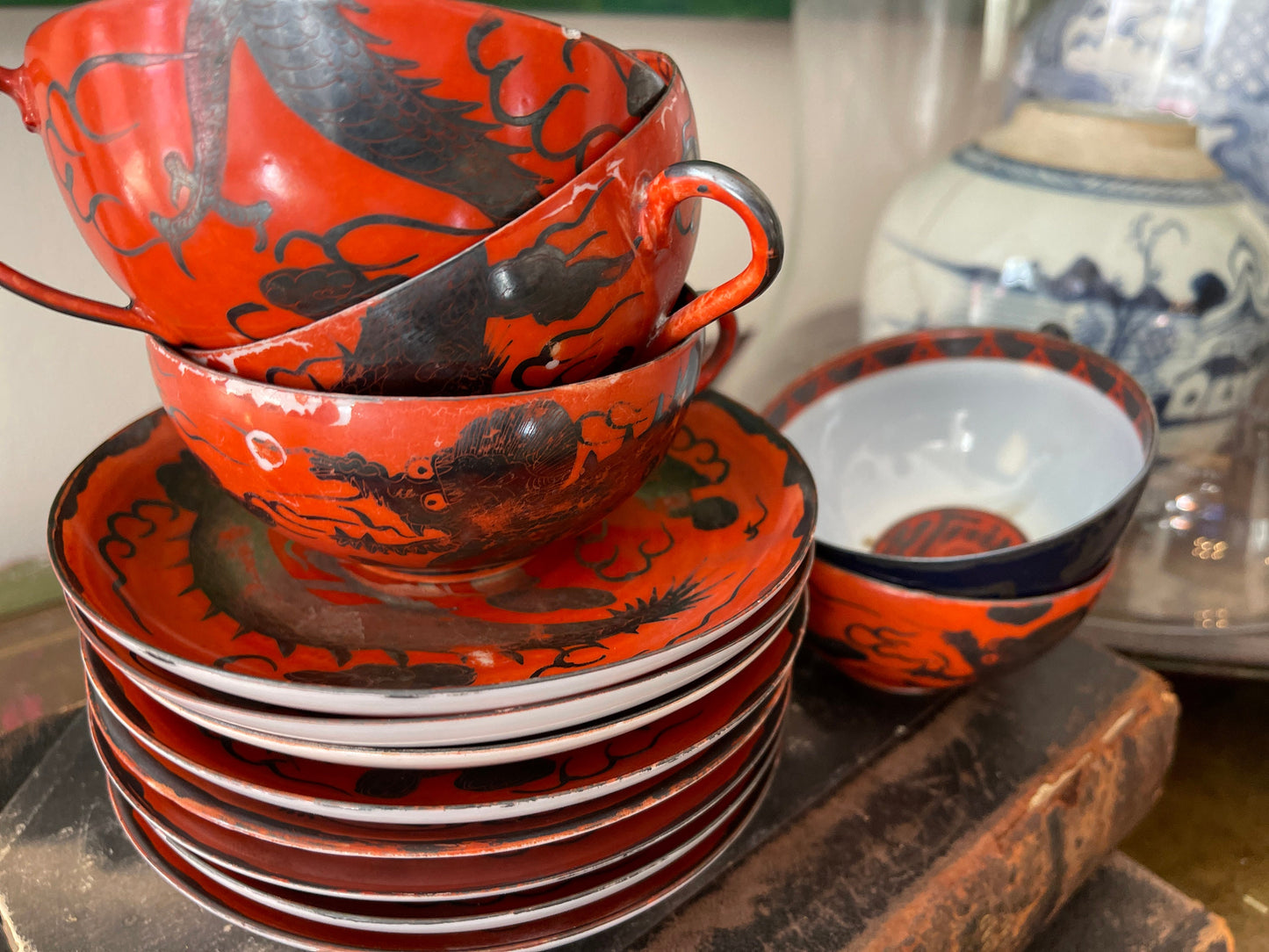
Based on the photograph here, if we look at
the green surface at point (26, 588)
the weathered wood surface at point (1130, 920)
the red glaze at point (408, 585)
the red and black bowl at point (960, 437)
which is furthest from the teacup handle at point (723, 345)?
the green surface at point (26, 588)

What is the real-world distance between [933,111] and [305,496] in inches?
40.9

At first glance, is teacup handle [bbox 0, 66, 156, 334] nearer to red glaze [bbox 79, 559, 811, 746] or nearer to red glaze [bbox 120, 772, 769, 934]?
red glaze [bbox 79, 559, 811, 746]

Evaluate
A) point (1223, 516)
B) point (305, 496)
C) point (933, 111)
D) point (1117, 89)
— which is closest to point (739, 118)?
point (933, 111)

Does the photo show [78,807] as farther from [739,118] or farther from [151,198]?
[739,118]

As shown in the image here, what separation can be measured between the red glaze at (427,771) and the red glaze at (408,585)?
0.04 m

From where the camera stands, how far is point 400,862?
0.42 meters

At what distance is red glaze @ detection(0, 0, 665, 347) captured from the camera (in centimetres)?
32

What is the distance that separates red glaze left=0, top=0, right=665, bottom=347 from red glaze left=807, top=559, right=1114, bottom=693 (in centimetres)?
35

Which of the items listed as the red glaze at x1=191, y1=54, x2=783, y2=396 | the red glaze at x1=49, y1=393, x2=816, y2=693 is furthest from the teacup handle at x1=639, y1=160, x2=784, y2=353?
the red glaze at x1=49, y1=393, x2=816, y2=693

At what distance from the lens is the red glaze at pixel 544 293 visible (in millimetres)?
366

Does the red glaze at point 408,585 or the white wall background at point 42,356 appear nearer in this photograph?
the red glaze at point 408,585

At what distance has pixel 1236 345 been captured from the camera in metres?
0.84

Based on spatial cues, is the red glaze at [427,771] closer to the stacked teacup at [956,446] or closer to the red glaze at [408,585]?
the red glaze at [408,585]

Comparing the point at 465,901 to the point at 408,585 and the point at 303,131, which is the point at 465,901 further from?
the point at 303,131
